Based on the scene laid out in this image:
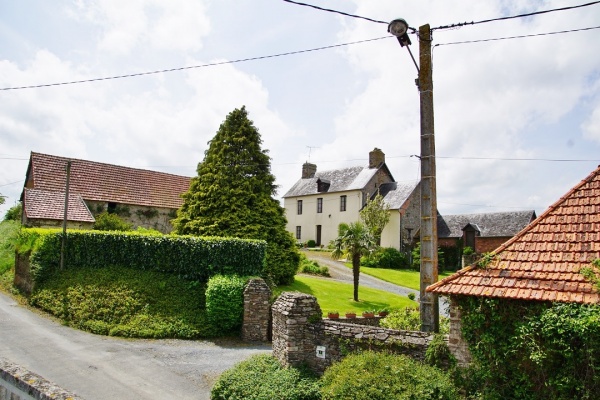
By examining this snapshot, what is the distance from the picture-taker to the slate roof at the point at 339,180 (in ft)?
162

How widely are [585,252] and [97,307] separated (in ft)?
61.3

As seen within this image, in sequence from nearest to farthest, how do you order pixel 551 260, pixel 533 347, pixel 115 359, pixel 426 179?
pixel 533 347 < pixel 551 260 < pixel 426 179 < pixel 115 359

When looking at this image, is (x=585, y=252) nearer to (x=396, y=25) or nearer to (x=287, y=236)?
(x=396, y=25)

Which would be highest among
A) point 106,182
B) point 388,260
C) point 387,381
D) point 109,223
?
point 106,182

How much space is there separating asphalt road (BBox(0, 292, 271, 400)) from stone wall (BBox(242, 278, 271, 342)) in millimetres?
599

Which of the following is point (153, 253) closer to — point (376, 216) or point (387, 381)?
point (387, 381)

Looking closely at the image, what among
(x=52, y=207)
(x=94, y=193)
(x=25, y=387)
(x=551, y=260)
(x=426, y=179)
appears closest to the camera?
(x=25, y=387)

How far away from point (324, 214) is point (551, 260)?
42627mm

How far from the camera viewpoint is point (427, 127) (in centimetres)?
1070

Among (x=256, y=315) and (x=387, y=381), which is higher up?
(x=387, y=381)

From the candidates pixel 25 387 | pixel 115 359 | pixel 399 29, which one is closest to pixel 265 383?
pixel 115 359

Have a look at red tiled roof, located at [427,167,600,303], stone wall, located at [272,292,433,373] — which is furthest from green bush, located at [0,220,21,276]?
red tiled roof, located at [427,167,600,303]

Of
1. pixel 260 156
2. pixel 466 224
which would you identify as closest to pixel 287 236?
pixel 260 156

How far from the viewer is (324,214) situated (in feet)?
169
